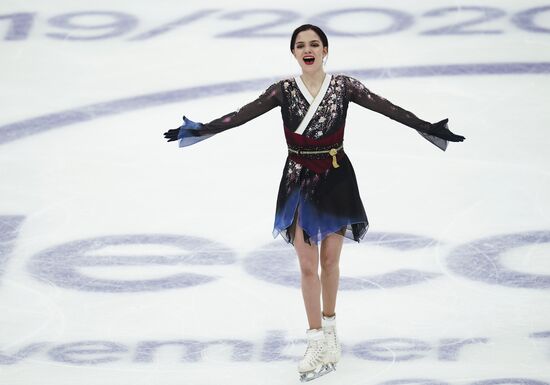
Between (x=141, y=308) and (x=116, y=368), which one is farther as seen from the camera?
(x=141, y=308)

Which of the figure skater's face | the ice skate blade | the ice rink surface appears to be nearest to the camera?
the figure skater's face

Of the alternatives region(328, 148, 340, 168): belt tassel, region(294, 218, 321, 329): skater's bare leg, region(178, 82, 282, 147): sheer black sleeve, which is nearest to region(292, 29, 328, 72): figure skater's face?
region(178, 82, 282, 147): sheer black sleeve

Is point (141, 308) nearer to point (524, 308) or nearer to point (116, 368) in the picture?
point (116, 368)

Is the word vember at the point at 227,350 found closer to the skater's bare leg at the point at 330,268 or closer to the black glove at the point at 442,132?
the skater's bare leg at the point at 330,268

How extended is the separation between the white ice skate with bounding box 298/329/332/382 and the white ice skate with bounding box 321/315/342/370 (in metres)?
0.02

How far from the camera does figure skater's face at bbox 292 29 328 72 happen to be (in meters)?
5.09

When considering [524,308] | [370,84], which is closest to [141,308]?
[524,308]

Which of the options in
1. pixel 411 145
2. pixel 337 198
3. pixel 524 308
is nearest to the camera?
pixel 337 198

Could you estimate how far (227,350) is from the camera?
217 inches

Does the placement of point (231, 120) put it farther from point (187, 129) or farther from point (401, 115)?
point (401, 115)

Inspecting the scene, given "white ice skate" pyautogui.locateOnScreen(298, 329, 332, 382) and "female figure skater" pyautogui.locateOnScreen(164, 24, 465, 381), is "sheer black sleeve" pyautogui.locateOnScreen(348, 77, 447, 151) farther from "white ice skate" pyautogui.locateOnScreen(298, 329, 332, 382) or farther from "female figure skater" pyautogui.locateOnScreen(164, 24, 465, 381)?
"white ice skate" pyautogui.locateOnScreen(298, 329, 332, 382)

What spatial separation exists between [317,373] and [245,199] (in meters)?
1.96

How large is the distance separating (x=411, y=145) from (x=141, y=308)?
7.52ft

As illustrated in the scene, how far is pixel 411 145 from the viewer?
760 cm
